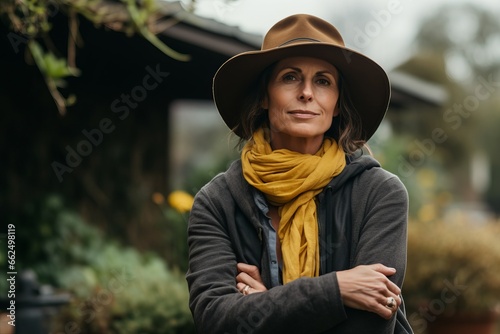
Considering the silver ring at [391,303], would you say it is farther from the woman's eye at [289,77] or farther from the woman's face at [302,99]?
the woman's eye at [289,77]

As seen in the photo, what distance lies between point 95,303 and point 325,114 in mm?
3433

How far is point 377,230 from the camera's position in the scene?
2.55 meters

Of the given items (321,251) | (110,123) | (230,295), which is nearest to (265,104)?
(321,251)

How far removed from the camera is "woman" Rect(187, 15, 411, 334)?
7.96 feet

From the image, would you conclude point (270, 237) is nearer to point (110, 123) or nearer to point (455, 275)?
point (455, 275)

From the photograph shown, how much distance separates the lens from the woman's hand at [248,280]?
101 inches

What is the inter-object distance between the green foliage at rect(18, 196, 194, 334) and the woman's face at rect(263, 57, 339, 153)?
9.04ft

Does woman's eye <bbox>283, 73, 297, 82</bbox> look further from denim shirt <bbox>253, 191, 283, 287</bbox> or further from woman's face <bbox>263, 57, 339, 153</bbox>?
denim shirt <bbox>253, 191, 283, 287</bbox>

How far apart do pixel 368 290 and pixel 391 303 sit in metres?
0.09

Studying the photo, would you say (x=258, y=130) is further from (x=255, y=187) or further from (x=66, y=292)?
(x=66, y=292)

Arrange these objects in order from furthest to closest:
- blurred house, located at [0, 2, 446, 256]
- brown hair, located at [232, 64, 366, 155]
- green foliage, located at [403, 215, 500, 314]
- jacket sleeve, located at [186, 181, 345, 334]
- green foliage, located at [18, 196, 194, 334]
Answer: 1. green foliage, located at [403, 215, 500, 314]
2. blurred house, located at [0, 2, 446, 256]
3. green foliage, located at [18, 196, 194, 334]
4. brown hair, located at [232, 64, 366, 155]
5. jacket sleeve, located at [186, 181, 345, 334]

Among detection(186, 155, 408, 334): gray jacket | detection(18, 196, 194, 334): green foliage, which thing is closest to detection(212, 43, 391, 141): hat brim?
detection(186, 155, 408, 334): gray jacket

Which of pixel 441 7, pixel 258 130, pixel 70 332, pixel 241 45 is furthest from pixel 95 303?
pixel 441 7

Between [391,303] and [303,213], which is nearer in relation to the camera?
[391,303]
